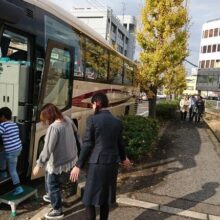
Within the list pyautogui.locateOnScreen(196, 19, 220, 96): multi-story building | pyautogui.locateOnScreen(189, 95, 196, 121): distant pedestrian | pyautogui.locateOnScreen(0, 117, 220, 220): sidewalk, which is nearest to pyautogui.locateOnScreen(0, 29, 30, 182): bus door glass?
pyautogui.locateOnScreen(0, 117, 220, 220): sidewalk

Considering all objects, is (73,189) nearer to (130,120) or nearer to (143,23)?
(130,120)

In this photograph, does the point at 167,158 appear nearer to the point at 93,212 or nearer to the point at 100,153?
the point at 93,212

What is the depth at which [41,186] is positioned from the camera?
21.5 ft

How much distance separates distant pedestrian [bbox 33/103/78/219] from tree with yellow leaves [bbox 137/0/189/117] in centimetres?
971

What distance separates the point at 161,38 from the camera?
571 inches

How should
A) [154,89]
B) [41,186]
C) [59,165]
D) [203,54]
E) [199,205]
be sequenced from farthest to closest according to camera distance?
[203,54], [154,89], [41,186], [199,205], [59,165]

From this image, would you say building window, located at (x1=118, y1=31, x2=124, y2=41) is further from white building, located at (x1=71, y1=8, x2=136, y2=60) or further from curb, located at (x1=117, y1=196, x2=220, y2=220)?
curb, located at (x1=117, y1=196, x2=220, y2=220)

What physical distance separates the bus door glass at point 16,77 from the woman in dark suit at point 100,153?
2.02 metres

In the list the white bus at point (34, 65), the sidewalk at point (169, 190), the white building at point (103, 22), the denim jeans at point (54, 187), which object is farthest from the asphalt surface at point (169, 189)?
the white building at point (103, 22)

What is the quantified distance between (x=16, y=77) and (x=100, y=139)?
2.24 m

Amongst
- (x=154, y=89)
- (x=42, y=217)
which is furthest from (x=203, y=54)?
(x=42, y=217)

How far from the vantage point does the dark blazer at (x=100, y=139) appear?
165 inches

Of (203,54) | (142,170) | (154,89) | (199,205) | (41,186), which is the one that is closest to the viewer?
(199,205)

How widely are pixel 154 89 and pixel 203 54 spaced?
65049mm
